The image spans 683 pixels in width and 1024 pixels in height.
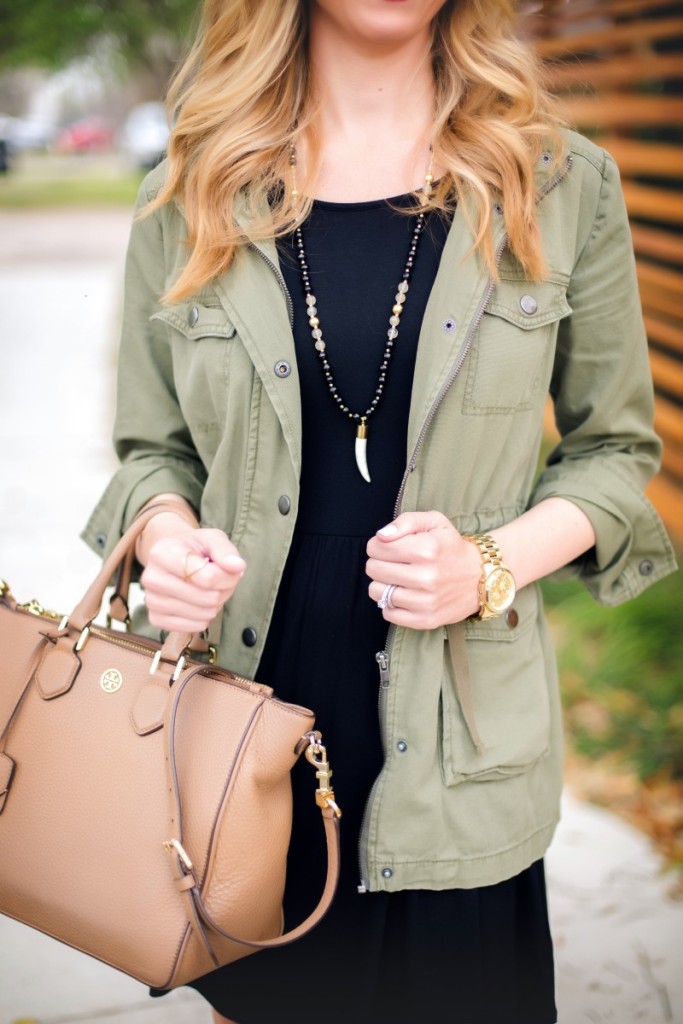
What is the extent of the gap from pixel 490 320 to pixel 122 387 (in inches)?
24.5

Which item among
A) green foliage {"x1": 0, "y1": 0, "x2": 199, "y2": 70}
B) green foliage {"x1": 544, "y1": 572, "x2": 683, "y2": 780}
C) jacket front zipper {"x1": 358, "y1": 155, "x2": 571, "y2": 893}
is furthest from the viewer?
green foliage {"x1": 0, "y1": 0, "x2": 199, "y2": 70}

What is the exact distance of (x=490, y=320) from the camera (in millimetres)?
1467

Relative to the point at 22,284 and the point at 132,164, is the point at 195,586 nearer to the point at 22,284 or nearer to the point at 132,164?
the point at 22,284

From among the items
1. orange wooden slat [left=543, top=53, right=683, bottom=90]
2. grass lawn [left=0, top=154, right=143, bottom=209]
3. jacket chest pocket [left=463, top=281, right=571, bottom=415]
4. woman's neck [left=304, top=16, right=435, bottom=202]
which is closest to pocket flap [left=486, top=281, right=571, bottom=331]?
jacket chest pocket [left=463, top=281, right=571, bottom=415]

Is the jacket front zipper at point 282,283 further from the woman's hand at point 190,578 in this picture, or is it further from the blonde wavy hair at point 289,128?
the woman's hand at point 190,578

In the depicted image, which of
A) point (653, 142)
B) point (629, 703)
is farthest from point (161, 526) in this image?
point (653, 142)

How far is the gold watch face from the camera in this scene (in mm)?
1427

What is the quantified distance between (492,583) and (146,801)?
54 cm

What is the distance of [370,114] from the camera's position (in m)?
1.59

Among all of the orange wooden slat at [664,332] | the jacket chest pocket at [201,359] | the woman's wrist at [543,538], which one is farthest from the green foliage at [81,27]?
the woman's wrist at [543,538]

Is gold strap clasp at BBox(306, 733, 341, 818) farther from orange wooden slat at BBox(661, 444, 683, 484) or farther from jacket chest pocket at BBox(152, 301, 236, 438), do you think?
orange wooden slat at BBox(661, 444, 683, 484)

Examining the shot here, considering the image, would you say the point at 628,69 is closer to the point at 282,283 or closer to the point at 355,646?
the point at 282,283

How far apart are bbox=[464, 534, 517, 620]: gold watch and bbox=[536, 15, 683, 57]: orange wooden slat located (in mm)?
3157

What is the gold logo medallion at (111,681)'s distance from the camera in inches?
54.2
